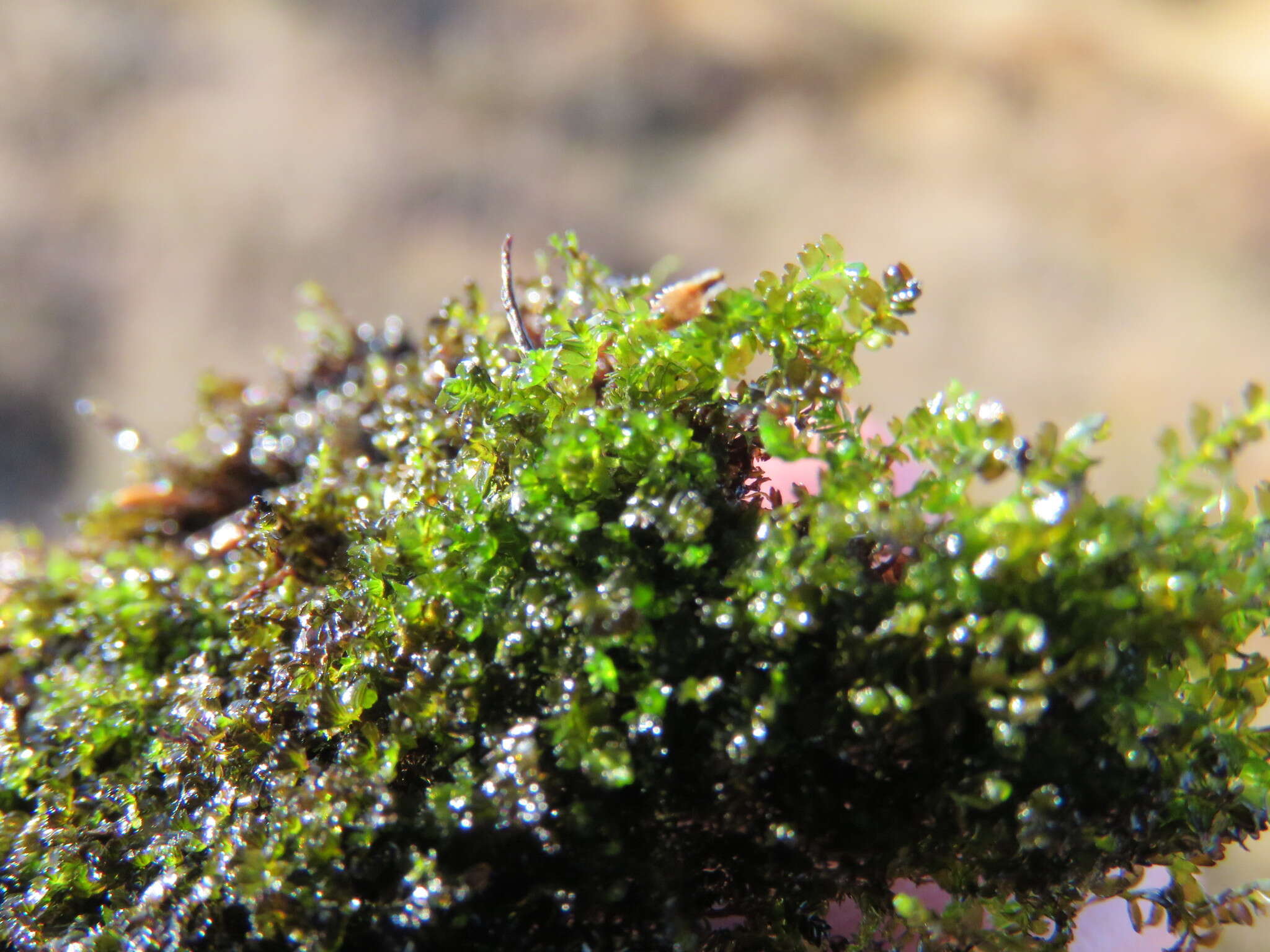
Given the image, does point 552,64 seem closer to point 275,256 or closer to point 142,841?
point 275,256

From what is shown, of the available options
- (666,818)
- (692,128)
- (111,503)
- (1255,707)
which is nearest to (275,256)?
(692,128)

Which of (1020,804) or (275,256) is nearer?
(1020,804)

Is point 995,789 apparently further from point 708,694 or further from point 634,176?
point 634,176

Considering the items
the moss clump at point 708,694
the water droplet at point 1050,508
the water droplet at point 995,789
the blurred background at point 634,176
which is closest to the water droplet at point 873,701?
the moss clump at point 708,694

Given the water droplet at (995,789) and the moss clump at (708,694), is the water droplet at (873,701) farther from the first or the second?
the water droplet at (995,789)

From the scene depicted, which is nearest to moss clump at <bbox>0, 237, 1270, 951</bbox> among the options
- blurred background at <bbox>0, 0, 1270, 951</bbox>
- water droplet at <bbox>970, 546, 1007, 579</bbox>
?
water droplet at <bbox>970, 546, 1007, 579</bbox>
